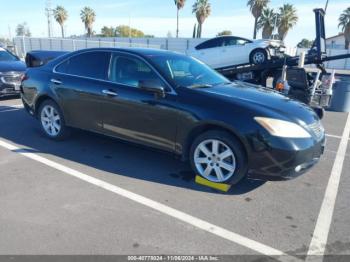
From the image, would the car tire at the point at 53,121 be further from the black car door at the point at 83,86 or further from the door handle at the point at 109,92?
the door handle at the point at 109,92

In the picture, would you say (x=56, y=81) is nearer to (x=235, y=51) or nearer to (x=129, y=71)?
(x=129, y=71)

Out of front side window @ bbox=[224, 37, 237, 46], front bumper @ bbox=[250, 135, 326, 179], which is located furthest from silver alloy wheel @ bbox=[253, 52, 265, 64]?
front bumper @ bbox=[250, 135, 326, 179]

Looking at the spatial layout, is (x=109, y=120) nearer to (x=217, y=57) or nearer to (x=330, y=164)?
(x=330, y=164)

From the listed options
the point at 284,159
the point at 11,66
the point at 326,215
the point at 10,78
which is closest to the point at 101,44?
the point at 11,66

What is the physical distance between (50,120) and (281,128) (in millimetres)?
3898

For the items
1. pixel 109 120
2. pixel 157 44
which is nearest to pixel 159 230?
pixel 109 120

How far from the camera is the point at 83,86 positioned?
5129 mm

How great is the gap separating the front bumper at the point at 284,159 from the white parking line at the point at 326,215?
1.57ft

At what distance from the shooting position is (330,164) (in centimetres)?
512

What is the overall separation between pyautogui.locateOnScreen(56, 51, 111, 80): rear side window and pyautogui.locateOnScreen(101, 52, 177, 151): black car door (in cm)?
16

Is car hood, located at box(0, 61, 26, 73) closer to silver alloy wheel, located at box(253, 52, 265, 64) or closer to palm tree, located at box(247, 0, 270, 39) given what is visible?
silver alloy wheel, located at box(253, 52, 265, 64)

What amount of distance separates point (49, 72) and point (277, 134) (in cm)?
394

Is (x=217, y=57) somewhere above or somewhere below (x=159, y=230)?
above

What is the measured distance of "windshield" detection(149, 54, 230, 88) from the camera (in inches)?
175
